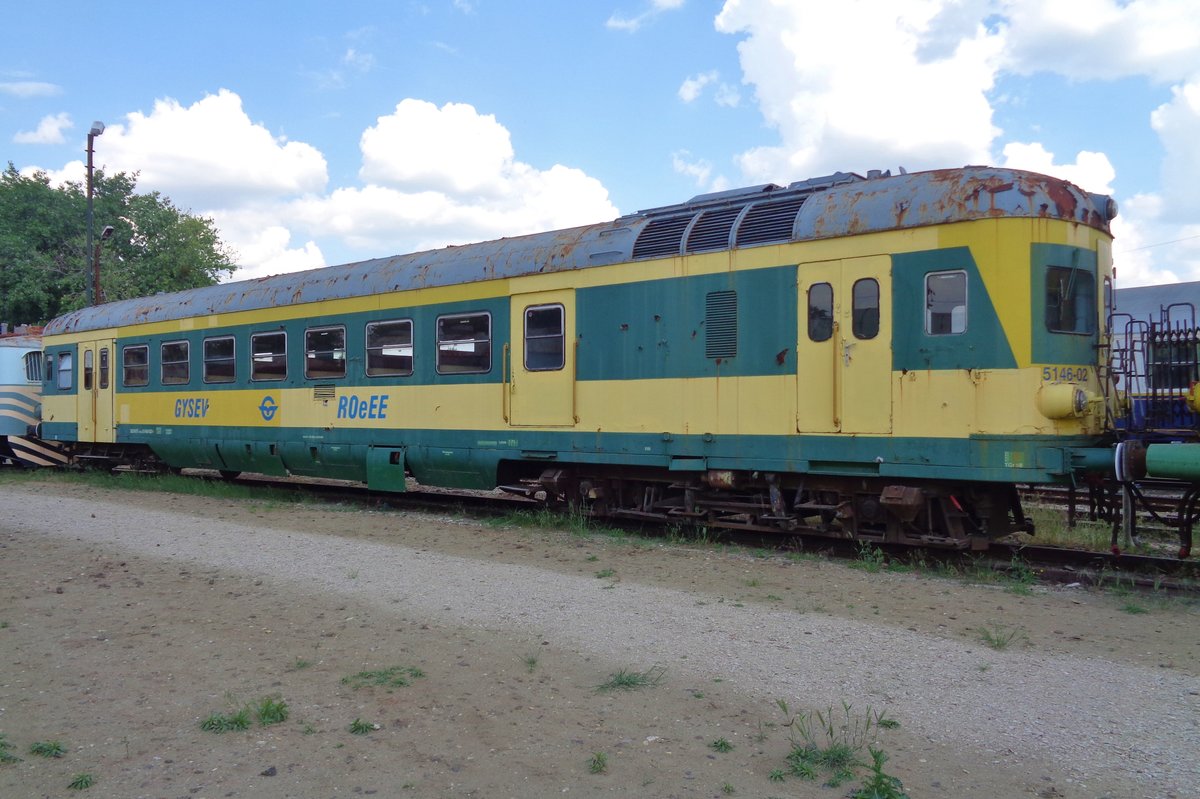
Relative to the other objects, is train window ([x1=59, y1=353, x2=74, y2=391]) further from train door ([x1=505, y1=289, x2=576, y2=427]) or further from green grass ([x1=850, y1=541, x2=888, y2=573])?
green grass ([x1=850, y1=541, x2=888, y2=573])

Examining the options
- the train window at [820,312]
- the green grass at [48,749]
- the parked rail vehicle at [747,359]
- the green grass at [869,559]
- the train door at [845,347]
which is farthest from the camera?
the train window at [820,312]

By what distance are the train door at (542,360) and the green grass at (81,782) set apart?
7156 millimetres

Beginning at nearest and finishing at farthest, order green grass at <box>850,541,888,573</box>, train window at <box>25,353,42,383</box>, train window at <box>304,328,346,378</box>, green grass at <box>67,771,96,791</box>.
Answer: green grass at <box>67,771,96,791</box> → green grass at <box>850,541,888,573</box> → train window at <box>304,328,346,378</box> → train window at <box>25,353,42,383</box>

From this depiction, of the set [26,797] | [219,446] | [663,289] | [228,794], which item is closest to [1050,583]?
[663,289]

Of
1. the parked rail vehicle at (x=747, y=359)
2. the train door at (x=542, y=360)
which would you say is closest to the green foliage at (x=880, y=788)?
the parked rail vehicle at (x=747, y=359)

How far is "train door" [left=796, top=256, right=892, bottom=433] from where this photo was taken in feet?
28.1

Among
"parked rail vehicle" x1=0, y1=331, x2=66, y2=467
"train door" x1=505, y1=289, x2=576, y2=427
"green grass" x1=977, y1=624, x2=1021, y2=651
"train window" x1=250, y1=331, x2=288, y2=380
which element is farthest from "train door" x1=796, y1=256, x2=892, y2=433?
"parked rail vehicle" x1=0, y1=331, x2=66, y2=467

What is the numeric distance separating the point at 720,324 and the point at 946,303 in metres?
2.33

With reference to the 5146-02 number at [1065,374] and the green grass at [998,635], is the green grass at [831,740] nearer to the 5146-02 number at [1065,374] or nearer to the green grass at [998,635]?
the green grass at [998,635]

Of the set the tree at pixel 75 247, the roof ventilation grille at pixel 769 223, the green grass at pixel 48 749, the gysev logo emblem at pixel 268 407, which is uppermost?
the tree at pixel 75 247

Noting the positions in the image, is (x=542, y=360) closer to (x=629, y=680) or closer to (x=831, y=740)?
(x=629, y=680)

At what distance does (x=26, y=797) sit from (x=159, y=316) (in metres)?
14.5

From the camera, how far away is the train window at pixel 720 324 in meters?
9.55

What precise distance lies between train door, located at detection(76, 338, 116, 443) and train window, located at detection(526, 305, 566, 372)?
1091 centimetres
